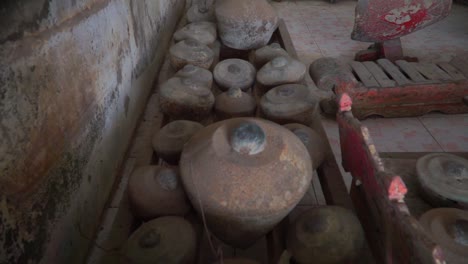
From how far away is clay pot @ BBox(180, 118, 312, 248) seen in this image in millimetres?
1069

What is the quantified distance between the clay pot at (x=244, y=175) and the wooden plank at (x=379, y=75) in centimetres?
148

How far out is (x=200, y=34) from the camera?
2.57 metres

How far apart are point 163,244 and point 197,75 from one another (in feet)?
3.72

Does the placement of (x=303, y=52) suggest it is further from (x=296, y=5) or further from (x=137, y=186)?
(x=137, y=186)

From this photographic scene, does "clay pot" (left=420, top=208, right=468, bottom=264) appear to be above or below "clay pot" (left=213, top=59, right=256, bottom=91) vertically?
above

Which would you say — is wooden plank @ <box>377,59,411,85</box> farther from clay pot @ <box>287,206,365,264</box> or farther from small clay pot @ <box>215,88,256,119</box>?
clay pot @ <box>287,206,365,264</box>

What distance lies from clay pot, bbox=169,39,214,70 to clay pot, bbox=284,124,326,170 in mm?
888

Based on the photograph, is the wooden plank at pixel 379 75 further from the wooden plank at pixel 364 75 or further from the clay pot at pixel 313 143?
the clay pot at pixel 313 143

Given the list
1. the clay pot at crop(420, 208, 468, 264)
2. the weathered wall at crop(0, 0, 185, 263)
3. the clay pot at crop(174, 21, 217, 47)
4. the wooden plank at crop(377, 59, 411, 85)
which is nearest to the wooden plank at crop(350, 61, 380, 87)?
the wooden plank at crop(377, 59, 411, 85)

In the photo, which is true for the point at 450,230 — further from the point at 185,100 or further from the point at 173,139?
the point at 185,100

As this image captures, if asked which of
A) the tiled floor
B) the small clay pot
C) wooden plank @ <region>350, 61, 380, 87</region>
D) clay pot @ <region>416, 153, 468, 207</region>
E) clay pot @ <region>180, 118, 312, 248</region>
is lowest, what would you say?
the tiled floor

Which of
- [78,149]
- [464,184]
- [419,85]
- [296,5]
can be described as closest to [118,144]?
[78,149]

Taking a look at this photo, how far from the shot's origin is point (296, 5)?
5.20 meters

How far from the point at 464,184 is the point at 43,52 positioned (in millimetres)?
1528
